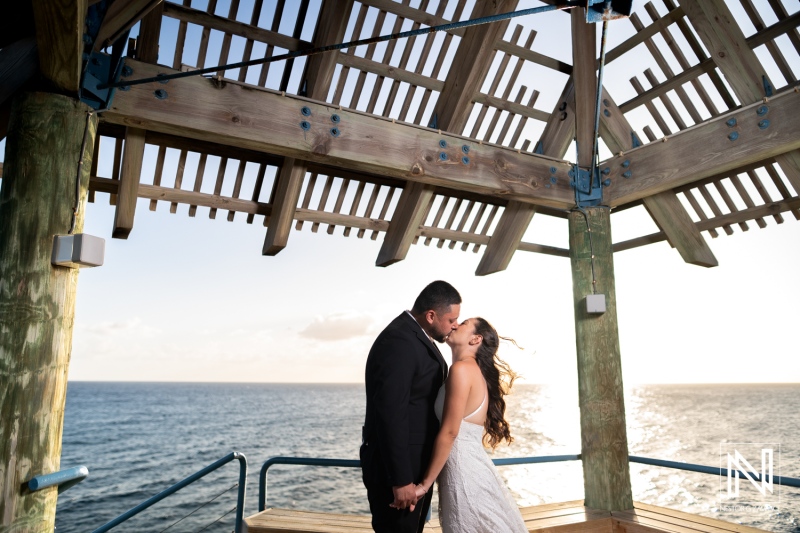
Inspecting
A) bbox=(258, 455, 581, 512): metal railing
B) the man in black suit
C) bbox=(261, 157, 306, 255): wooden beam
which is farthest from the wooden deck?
bbox=(261, 157, 306, 255): wooden beam

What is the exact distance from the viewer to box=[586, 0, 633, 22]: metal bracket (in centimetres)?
183

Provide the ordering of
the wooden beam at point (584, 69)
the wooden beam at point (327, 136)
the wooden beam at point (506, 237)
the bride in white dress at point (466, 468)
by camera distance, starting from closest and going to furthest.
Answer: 1. the bride in white dress at point (466, 468)
2. the wooden beam at point (327, 136)
3. the wooden beam at point (584, 69)
4. the wooden beam at point (506, 237)

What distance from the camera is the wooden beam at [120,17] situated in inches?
86.6

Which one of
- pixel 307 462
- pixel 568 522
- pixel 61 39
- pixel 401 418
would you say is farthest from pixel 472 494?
pixel 61 39

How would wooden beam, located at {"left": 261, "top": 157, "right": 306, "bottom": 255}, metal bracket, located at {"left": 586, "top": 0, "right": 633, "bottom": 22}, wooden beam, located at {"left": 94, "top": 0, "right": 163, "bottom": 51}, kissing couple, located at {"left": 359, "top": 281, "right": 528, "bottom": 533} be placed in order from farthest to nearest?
wooden beam, located at {"left": 261, "top": 157, "right": 306, "bottom": 255} < wooden beam, located at {"left": 94, "top": 0, "right": 163, "bottom": 51} < kissing couple, located at {"left": 359, "top": 281, "right": 528, "bottom": 533} < metal bracket, located at {"left": 586, "top": 0, "right": 633, "bottom": 22}

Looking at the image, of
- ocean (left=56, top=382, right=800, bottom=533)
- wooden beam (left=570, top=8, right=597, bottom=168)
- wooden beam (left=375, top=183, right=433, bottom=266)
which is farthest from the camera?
ocean (left=56, top=382, right=800, bottom=533)

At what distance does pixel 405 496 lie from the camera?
1.92 meters

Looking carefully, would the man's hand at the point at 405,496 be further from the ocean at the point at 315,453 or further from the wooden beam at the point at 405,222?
the ocean at the point at 315,453

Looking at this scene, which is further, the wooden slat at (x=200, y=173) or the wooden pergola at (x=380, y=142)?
the wooden slat at (x=200, y=173)

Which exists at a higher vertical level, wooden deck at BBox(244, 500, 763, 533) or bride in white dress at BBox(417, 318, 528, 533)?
bride in white dress at BBox(417, 318, 528, 533)

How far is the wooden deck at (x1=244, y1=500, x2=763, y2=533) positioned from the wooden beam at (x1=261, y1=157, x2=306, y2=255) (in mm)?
1681

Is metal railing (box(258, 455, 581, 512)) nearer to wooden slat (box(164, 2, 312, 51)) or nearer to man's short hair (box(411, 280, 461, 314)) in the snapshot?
man's short hair (box(411, 280, 461, 314))

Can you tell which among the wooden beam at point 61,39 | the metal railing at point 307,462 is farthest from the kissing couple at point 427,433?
the wooden beam at point 61,39

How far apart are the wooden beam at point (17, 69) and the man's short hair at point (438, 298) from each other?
1.94 m
